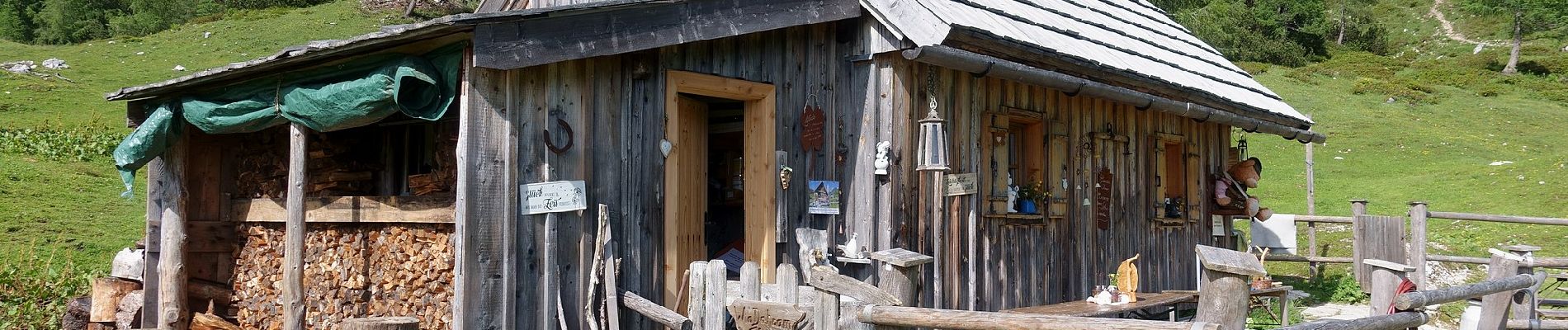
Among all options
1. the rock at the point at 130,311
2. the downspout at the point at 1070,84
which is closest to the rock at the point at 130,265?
the rock at the point at 130,311

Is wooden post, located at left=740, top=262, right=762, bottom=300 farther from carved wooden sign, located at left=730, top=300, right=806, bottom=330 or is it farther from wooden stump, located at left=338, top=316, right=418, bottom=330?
wooden stump, located at left=338, top=316, right=418, bottom=330

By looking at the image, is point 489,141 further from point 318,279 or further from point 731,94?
point 318,279

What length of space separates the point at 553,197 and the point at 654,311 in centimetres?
95

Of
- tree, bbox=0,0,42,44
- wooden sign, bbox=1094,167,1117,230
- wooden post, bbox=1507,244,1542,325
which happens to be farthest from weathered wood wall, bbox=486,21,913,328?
tree, bbox=0,0,42,44

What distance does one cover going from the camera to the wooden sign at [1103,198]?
11.1 metres

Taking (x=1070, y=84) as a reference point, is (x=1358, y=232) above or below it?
below

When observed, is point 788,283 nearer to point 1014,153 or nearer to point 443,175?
point 443,175

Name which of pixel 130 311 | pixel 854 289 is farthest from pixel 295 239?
pixel 854 289

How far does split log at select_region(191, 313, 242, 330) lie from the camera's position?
29.9 ft

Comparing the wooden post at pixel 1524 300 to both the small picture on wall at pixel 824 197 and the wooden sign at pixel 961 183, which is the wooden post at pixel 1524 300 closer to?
the wooden sign at pixel 961 183

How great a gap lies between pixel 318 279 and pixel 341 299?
0.32m

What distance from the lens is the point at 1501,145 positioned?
102 feet

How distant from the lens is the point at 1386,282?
6.25 meters

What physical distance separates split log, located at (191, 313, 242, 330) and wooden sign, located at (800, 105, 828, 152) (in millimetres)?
4714
